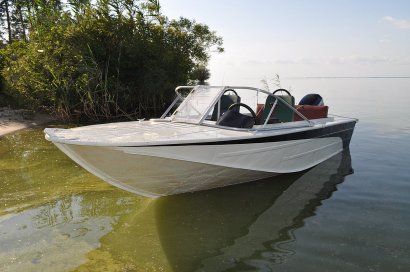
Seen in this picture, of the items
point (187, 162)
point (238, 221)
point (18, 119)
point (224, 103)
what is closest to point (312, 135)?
point (224, 103)

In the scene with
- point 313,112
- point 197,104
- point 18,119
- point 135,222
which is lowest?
point 135,222

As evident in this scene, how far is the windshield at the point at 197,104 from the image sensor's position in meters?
6.23

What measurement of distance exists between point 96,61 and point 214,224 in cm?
1139

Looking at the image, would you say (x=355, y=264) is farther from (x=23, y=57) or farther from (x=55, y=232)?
(x=23, y=57)

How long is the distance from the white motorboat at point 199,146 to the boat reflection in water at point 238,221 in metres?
0.29

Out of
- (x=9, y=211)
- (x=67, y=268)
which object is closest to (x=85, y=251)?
(x=67, y=268)

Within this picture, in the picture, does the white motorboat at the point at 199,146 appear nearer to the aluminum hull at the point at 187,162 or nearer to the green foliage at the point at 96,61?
the aluminum hull at the point at 187,162

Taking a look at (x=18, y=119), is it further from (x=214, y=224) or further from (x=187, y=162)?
(x=214, y=224)

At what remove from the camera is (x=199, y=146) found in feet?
15.9

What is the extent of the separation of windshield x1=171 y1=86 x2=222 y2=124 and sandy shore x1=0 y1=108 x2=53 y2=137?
9.04 meters

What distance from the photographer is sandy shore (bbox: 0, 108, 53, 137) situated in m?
13.4

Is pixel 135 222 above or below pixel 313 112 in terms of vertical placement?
below

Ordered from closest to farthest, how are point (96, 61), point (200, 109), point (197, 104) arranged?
point (200, 109)
point (197, 104)
point (96, 61)

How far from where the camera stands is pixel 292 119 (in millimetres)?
6789
